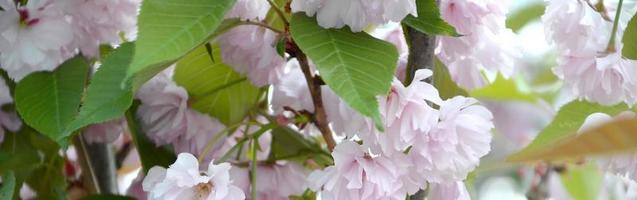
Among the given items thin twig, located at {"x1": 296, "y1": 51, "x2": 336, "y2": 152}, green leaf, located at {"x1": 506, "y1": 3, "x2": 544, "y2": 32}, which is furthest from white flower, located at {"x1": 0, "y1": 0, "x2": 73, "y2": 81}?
green leaf, located at {"x1": 506, "y1": 3, "x2": 544, "y2": 32}

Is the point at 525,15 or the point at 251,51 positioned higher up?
the point at 251,51

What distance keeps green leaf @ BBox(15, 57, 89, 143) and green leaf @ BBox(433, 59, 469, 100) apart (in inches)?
11.4

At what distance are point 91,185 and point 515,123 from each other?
5.78 feet

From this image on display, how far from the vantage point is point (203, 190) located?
0.75 metres

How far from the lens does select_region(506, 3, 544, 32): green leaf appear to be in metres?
1.19

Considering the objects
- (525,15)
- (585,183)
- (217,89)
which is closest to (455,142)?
(217,89)

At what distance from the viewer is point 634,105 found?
904mm

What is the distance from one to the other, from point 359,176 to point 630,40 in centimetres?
24

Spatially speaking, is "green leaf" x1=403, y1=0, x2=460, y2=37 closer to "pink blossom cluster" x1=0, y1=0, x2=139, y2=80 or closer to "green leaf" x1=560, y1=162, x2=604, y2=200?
"pink blossom cluster" x1=0, y1=0, x2=139, y2=80

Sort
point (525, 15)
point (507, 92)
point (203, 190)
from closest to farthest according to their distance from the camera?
point (203, 190)
point (525, 15)
point (507, 92)

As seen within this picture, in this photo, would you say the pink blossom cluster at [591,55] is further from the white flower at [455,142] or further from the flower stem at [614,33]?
the white flower at [455,142]

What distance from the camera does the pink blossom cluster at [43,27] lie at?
2.85ft

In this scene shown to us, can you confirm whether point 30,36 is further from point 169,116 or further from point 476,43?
point 476,43

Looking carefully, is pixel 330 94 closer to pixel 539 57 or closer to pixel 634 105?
pixel 634 105
